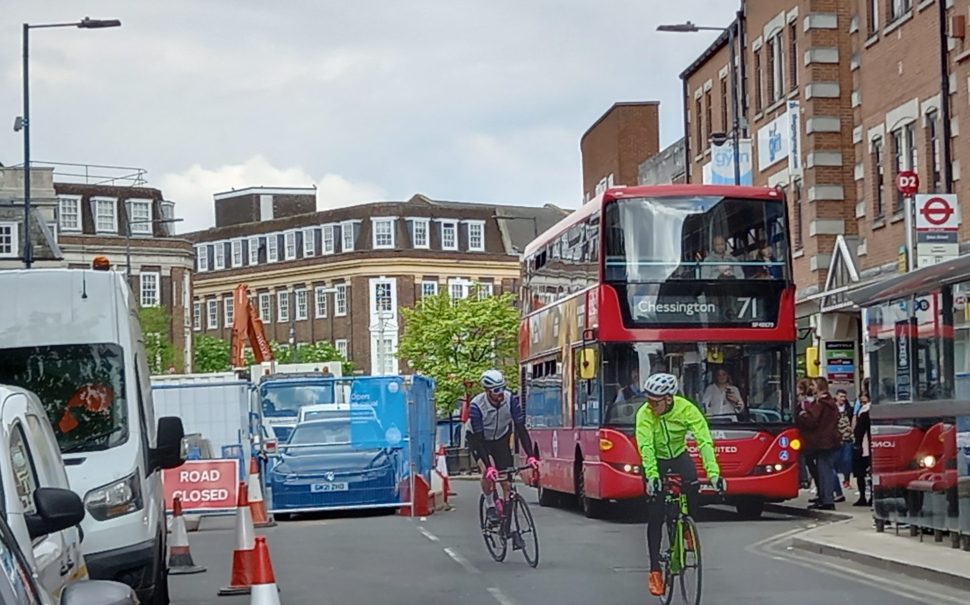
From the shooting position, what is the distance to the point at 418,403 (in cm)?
2980

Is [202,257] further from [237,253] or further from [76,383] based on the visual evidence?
[76,383]

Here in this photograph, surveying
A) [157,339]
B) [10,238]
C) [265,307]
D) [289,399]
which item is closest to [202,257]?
[265,307]

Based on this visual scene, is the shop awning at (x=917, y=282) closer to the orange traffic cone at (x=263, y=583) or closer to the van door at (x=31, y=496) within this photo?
the orange traffic cone at (x=263, y=583)

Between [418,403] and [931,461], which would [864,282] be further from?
[931,461]

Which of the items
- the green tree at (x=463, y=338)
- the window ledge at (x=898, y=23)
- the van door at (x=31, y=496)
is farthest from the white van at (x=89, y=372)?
the green tree at (x=463, y=338)

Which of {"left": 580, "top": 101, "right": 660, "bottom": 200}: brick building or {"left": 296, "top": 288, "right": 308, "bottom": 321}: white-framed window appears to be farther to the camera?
{"left": 296, "top": 288, "right": 308, "bottom": 321}: white-framed window

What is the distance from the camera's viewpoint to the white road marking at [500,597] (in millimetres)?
14852

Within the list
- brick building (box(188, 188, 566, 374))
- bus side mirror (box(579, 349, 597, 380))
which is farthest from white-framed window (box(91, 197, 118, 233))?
bus side mirror (box(579, 349, 597, 380))

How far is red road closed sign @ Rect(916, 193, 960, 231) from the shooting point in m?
22.1

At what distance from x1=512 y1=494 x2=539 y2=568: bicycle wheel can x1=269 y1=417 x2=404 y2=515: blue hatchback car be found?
9.62 meters

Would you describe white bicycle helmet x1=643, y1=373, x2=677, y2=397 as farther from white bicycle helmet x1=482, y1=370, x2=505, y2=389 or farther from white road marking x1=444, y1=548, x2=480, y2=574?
white bicycle helmet x1=482, y1=370, x2=505, y2=389

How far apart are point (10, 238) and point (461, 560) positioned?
64.5m

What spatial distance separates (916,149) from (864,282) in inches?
120

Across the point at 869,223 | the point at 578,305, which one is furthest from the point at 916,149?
the point at 578,305
